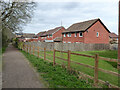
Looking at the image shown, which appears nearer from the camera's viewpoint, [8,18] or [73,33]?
[8,18]

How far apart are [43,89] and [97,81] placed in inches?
80.4

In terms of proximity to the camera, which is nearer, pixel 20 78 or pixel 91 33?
pixel 20 78

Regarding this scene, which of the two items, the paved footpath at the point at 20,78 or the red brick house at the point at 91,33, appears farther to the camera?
the red brick house at the point at 91,33

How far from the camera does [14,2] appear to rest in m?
21.8

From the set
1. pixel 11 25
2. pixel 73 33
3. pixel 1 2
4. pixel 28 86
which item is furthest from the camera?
pixel 73 33

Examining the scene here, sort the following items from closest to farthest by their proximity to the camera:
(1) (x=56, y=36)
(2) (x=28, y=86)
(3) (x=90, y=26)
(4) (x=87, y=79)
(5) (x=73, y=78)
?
1. (2) (x=28, y=86)
2. (4) (x=87, y=79)
3. (5) (x=73, y=78)
4. (3) (x=90, y=26)
5. (1) (x=56, y=36)

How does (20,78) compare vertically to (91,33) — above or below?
below

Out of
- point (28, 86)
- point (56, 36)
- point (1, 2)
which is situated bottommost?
point (28, 86)

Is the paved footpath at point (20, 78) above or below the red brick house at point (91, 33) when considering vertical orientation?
below

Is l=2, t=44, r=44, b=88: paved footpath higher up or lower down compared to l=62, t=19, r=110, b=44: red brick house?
lower down

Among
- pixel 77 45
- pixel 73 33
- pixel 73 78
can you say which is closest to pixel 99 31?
pixel 73 33

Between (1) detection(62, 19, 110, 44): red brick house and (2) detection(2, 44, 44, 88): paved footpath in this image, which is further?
(1) detection(62, 19, 110, 44): red brick house

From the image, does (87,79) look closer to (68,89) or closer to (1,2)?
(68,89)

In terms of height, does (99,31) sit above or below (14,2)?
below
